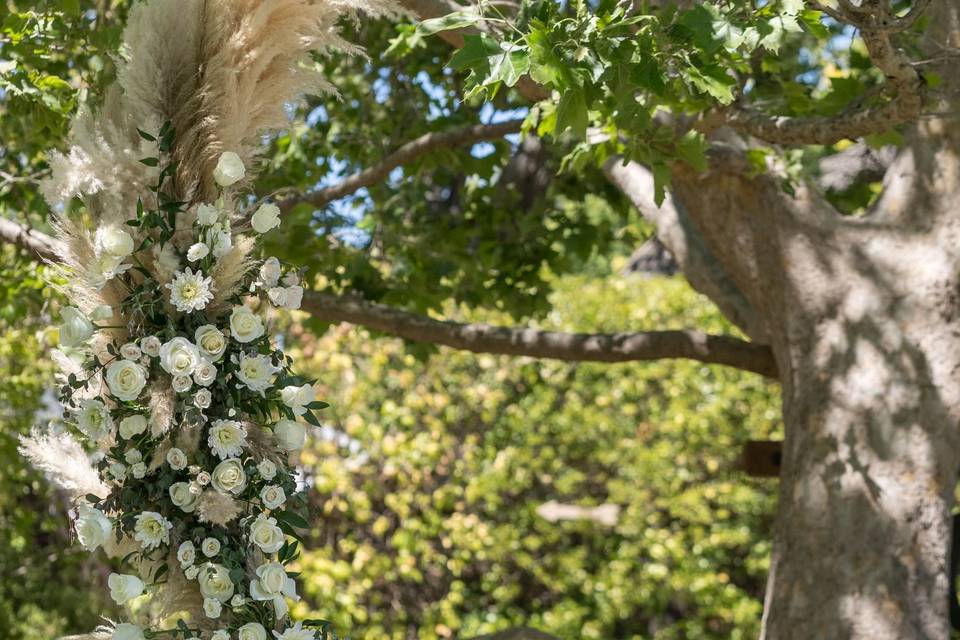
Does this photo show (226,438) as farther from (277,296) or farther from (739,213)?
(739,213)

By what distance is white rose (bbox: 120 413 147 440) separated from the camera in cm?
199

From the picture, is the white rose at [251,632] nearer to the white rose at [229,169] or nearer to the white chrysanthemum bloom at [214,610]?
the white chrysanthemum bloom at [214,610]

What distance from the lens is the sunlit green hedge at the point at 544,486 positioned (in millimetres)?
6250

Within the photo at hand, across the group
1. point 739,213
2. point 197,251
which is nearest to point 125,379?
point 197,251

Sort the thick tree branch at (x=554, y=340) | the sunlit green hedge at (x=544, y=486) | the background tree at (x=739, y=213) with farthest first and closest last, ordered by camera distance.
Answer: the sunlit green hedge at (x=544, y=486), the thick tree branch at (x=554, y=340), the background tree at (x=739, y=213)

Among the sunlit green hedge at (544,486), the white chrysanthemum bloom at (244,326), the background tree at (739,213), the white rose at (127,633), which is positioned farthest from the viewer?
the sunlit green hedge at (544,486)

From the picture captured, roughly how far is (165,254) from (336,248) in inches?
86.5

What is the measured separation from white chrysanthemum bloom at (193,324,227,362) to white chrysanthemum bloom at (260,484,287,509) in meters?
0.26

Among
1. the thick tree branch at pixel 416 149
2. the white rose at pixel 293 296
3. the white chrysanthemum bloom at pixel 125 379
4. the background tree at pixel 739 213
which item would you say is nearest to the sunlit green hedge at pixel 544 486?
the background tree at pixel 739 213

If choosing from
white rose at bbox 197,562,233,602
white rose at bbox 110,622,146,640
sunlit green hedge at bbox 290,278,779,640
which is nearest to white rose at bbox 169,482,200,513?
white rose at bbox 197,562,233,602

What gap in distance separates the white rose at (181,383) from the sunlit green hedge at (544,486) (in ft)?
13.5

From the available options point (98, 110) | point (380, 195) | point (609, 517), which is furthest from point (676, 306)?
point (98, 110)

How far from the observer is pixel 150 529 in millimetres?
1971

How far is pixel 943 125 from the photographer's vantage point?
356 centimetres
